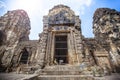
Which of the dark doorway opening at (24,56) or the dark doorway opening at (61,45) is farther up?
the dark doorway opening at (61,45)

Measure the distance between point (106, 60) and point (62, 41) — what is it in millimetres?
4286

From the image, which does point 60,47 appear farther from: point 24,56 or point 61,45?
point 24,56

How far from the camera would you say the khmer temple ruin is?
7.95m

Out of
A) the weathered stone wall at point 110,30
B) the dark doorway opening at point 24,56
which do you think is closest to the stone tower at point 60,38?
the dark doorway opening at point 24,56

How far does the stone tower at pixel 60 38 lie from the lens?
8.71 meters

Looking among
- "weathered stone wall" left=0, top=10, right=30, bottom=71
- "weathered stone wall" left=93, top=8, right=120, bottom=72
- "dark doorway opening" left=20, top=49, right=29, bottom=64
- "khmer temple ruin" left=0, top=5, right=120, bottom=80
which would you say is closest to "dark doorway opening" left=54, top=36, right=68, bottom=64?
"khmer temple ruin" left=0, top=5, right=120, bottom=80

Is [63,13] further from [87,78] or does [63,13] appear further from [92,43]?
[87,78]

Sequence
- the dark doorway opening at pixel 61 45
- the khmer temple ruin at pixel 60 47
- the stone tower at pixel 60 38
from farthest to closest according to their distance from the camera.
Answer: the dark doorway opening at pixel 61 45 < the stone tower at pixel 60 38 < the khmer temple ruin at pixel 60 47

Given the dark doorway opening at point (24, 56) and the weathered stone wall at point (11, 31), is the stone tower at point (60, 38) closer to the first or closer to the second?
the dark doorway opening at point (24, 56)

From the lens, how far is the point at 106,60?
9.83m

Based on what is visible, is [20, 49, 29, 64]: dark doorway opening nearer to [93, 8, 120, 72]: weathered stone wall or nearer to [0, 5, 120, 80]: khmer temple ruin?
[0, 5, 120, 80]: khmer temple ruin

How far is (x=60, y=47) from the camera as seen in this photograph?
1038cm

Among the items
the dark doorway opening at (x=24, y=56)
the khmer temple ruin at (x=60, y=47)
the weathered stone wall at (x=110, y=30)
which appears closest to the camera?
the khmer temple ruin at (x=60, y=47)

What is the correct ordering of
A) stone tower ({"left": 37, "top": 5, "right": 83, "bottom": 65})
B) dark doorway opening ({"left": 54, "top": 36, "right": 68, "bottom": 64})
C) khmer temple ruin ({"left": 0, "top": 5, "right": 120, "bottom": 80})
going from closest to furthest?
1. khmer temple ruin ({"left": 0, "top": 5, "right": 120, "bottom": 80})
2. stone tower ({"left": 37, "top": 5, "right": 83, "bottom": 65})
3. dark doorway opening ({"left": 54, "top": 36, "right": 68, "bottom": 64})
